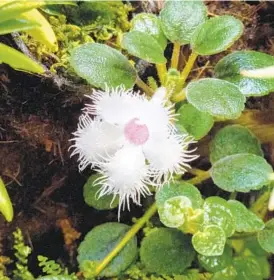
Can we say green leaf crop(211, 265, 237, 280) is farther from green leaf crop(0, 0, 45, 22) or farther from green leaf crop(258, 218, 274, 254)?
green leaf crop(0, 0, 45, 22)

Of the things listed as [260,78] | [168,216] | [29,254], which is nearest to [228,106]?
[260,78]

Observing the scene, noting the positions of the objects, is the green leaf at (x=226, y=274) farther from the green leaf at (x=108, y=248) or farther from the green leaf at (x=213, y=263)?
the green leaf at (x=108, y=248)

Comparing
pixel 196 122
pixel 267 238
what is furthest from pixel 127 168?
pixel 267 238

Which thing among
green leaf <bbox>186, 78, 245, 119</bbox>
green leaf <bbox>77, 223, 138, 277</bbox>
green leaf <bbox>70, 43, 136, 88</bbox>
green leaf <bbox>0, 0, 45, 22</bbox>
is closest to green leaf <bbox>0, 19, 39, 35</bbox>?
green leaf <bbox>0, 0, 45, 22</bbox>

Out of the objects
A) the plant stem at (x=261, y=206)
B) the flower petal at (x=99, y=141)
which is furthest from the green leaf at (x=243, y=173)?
the flower petal at (x=99, y=141)

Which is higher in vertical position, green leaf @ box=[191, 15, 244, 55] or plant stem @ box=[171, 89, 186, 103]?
green leaf @ box=[191, 15, 244, 55]
